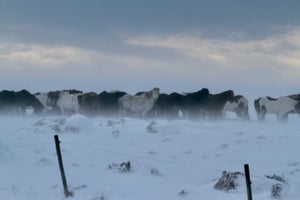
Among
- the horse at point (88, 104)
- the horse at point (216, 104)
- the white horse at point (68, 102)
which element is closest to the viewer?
the horse at point (216, 104)

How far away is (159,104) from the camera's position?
26359 millimetres

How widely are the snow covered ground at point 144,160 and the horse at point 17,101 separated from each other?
10941 mm

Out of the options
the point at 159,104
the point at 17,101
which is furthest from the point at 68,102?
the point at 159,104

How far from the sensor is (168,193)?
8930mm

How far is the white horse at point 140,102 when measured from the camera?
26.2 m

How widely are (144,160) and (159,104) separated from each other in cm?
1406

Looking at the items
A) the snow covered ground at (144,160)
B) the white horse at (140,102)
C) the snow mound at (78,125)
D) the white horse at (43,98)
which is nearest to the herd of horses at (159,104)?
the white horse at (140,102)

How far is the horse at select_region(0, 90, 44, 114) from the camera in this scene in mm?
28594

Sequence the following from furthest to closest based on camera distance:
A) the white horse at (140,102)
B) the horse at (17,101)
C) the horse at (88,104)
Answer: the horse at (17,101) → the horse at (88,104) → the white horse at (140,102)

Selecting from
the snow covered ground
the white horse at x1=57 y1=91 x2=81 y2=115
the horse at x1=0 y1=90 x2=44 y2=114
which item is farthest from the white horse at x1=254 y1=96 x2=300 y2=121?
the horse at x1=0 y1=90 x2=44 y2=114

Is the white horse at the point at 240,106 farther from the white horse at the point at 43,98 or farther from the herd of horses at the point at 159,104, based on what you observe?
the white horse at the point at 43,98

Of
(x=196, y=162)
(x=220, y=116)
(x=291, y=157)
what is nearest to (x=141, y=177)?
(x=196, y=162)

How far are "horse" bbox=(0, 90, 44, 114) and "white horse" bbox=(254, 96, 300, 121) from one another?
19.3 meters

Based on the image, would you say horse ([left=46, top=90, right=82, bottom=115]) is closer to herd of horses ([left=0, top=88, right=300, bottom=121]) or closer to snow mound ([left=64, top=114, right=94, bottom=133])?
herd of horses ([left=0, top=88, right=300, bottom=121])
